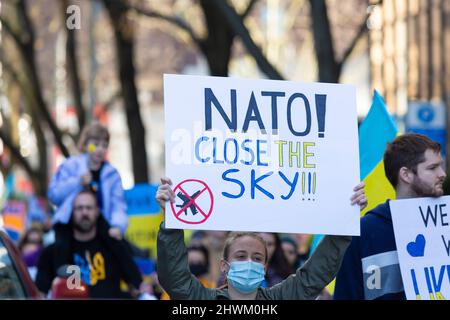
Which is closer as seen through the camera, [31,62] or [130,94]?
[130,94]

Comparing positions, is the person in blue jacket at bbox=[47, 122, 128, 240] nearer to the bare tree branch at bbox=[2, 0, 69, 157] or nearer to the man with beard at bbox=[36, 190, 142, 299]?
the man with beard at bbox=[36, 190, 142, 299]

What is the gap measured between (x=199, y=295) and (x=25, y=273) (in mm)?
2015

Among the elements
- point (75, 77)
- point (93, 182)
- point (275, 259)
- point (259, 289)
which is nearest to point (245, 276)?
point (259, 289)

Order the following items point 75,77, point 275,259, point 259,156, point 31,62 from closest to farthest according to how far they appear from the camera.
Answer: point 259,156 → point 275,259 → point 31,62 → point 75,77

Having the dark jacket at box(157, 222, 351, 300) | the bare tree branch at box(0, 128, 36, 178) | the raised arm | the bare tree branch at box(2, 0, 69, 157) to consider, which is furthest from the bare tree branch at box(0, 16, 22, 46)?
the raised arm

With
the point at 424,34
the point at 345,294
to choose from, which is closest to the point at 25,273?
the point at 345,294

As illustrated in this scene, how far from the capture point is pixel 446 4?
143 feet

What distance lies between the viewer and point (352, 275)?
6465mm

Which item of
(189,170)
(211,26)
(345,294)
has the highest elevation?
(211,26)

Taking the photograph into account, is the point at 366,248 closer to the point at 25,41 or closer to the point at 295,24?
the point at 25,41

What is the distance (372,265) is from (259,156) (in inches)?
35.0

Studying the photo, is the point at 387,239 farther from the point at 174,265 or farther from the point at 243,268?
the point at 174,265

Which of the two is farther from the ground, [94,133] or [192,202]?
[94,133]

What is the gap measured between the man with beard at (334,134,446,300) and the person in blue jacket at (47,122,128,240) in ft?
11.6
